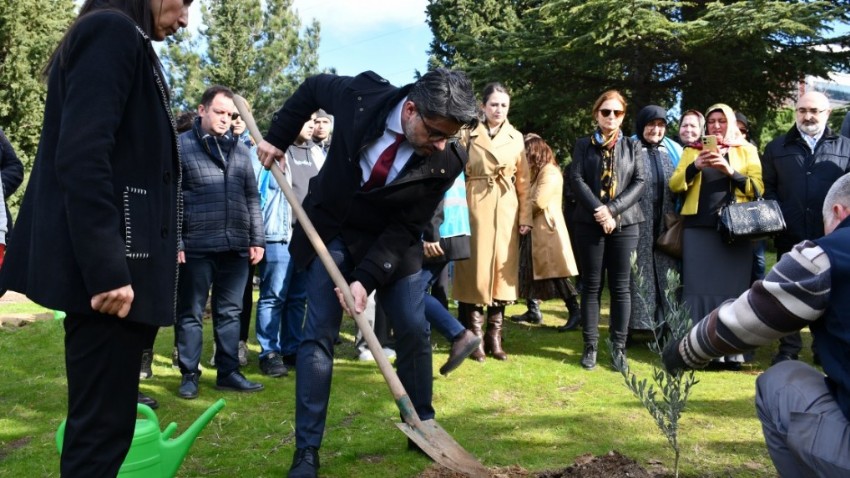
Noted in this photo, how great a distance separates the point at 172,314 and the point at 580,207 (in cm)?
425

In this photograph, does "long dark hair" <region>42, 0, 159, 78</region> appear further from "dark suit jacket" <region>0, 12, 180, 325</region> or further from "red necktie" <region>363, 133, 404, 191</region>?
"red necktie" <region>363, 133, 404, 191</region>

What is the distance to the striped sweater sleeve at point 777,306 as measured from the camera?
7.68 ft

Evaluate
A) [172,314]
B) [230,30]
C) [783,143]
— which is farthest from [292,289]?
[230,30]

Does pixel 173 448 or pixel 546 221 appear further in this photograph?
pixel 546 221

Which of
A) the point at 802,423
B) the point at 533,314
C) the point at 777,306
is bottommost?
the point at 533,314

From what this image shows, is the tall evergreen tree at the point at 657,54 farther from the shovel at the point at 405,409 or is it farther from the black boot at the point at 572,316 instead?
the shovel at the point at 405,409

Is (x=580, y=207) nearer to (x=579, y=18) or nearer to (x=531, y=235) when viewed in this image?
(x=531, y=235)

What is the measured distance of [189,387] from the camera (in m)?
5.30

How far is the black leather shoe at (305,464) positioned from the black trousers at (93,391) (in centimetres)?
128

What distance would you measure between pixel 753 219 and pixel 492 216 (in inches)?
82.2

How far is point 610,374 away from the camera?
233 inches

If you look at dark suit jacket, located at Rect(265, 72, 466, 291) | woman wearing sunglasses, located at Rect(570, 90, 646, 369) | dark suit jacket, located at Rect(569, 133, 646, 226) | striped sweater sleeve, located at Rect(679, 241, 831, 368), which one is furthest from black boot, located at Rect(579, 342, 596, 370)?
striped sweater sleeve, located at Rect(679, 241, 831, 368)

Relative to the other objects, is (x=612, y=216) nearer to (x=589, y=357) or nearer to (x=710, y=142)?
(x=710, y=142)

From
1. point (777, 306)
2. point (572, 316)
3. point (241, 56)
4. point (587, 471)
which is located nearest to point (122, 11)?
point (777, 306)
